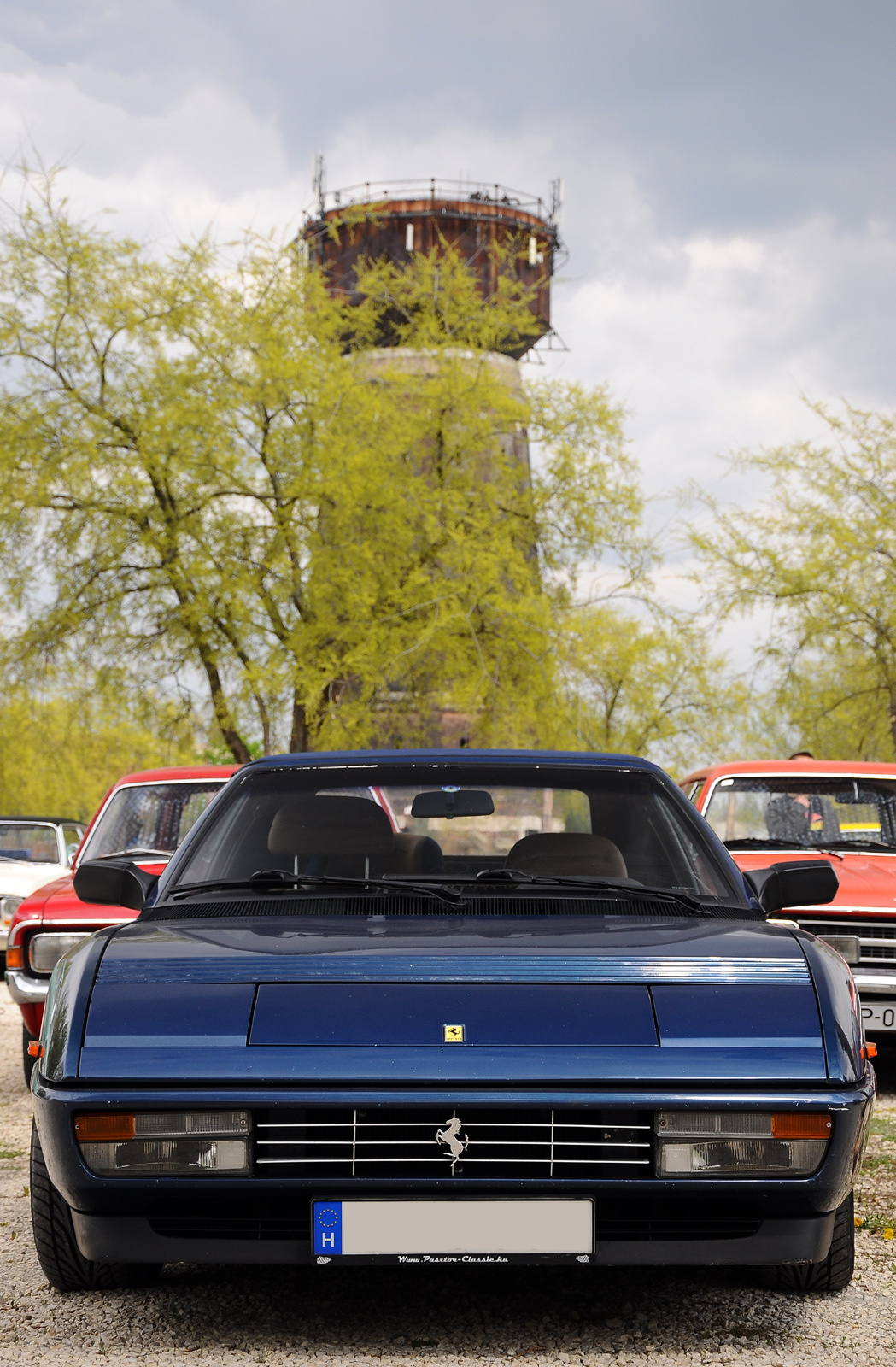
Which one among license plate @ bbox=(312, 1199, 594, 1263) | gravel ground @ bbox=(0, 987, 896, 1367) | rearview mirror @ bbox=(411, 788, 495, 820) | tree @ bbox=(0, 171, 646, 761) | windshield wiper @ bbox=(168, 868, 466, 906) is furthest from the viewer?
tree @ bbox=(0, 171, 646, 761)

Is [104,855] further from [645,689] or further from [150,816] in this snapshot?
[645,689]

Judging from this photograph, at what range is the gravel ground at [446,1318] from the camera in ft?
10.4

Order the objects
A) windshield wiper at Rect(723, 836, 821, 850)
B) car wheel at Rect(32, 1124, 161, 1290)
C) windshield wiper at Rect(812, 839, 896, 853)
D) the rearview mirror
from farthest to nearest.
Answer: windshield wiper at Rect(812, 839, 896, 853)
windshield wiper at Rect(723, 836, 821, 850)
the rearview mirror
car wheel at Rect(32, 1124, 161, 1290)

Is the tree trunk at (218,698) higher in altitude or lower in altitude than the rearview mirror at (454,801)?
higher

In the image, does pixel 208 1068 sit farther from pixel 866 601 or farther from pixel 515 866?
pixel 866 601

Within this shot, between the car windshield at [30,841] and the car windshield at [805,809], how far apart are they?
7.64 metres

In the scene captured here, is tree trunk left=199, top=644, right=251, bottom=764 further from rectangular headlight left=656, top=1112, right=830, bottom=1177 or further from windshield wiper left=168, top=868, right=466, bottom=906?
rectangular headlight left=656, top=1112, right=830, bottom=1177

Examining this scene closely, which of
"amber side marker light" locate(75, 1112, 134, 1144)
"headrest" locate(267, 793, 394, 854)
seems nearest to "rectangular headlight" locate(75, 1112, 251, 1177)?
"amber side marker light" locate(75, 1112, 134, 1144)

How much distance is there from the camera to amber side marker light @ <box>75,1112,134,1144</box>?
2.88m

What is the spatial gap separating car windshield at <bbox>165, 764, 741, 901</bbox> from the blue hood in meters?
0.70

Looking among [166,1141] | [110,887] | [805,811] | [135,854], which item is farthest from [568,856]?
[805,811]

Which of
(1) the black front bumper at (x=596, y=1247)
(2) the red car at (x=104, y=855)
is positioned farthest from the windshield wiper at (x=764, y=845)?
(1) the black front bumper at (x=596, y=1247)

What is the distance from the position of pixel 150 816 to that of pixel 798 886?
5.44 metres

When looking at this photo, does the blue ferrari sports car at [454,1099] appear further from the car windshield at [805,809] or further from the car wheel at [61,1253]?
the car windshield at [805,809]
